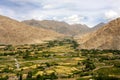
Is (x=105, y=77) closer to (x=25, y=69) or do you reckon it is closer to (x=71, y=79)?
(x=71, y=79)

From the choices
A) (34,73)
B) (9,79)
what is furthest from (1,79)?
(34,73)

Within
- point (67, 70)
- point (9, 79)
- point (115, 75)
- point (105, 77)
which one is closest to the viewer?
point (105, 77)

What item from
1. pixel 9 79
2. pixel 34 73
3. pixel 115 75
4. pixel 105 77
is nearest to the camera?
pixel 105 77

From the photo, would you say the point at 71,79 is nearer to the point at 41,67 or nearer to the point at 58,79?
the point at 58,79

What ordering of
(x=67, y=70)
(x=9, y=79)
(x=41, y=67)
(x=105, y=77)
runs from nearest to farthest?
(x=105, y=77), (x=9, y=79), (x=67, y=70), (x=41, y=67)

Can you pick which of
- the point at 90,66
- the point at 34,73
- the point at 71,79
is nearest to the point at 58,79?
the point at 71,79

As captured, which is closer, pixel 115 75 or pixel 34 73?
pixel 115 75

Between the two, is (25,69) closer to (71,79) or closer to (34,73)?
(34,73)

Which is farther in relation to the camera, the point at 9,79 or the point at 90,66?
the point at 90,66
